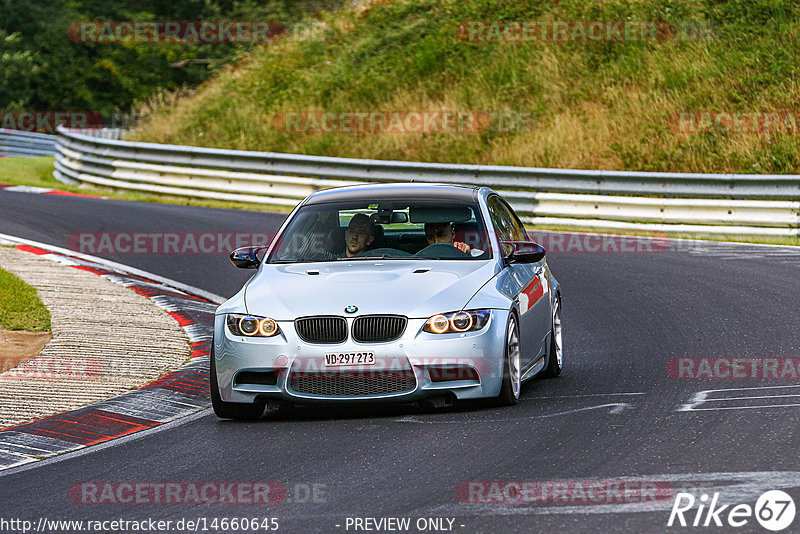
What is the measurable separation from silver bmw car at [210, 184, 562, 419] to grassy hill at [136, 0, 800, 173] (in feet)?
50.7

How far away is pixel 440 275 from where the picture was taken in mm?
8680

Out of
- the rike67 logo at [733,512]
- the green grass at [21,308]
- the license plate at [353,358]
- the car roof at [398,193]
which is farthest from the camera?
the green grass at [21,308]

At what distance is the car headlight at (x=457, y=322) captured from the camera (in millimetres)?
8141

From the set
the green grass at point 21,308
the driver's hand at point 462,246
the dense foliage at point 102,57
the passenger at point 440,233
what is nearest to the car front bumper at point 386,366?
the driver's hand at point 462,246

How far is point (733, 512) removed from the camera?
5.61 meters

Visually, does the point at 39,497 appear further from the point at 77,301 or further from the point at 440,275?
the point at 77,301

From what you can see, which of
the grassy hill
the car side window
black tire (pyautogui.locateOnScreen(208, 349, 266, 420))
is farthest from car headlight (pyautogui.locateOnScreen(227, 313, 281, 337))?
the grassy hill

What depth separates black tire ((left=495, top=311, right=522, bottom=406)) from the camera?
836 centimetres

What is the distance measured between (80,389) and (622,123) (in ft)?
62.2

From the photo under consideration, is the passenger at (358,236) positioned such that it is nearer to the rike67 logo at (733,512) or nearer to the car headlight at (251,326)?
the car headlight at (251,326)

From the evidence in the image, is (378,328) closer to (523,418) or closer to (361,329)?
(361,329)

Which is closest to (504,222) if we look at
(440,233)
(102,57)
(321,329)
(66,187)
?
(440,233)

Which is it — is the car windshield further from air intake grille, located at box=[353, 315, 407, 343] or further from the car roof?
air intake grille, located at box=[353, 315, 407, 343]

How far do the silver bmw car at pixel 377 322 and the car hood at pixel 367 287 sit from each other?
1 cm
